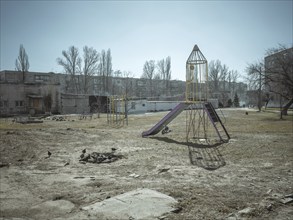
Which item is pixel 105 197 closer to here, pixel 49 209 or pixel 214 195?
pixel 49 209

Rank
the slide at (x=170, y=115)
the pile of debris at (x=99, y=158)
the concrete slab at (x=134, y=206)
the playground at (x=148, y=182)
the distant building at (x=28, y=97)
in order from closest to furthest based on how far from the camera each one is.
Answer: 1. the concrete slab at (x=134, y=206)
2. the playground at (x=148, y=182)
3. the pile of debris at (x=99, y=158)
4. the slide at (x=170, y=115)
5. the distant building at (x=28, y=97)

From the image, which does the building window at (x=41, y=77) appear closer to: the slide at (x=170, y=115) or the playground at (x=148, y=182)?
the slide at (x=170, y=115)

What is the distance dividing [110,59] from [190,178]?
240ft

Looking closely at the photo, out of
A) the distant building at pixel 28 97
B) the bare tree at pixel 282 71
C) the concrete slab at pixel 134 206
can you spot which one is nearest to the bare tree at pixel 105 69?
the distant building at pixel 28 97

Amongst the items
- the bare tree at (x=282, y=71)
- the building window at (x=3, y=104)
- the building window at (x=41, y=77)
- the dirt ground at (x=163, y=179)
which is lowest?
the dirt ground at (x=163, y=179)

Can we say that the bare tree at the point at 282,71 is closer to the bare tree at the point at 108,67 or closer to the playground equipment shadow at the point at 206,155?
the playground equipment shadow at the point at 206,155

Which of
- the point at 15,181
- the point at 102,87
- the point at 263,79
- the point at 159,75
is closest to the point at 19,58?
the point at 102,87

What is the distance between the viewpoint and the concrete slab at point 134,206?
13.8 ft

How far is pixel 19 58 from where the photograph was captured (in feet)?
210

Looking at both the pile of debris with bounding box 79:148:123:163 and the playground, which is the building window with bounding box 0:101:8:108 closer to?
the playground

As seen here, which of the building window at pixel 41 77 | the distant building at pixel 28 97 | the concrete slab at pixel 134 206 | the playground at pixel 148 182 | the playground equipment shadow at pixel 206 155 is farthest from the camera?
the building window at pixel 41 77

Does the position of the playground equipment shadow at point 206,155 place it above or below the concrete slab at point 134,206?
above

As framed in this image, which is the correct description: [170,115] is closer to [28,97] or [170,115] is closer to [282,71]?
[282,71]

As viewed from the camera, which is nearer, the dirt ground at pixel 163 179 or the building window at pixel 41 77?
the dirt ground at pixel 163 179
